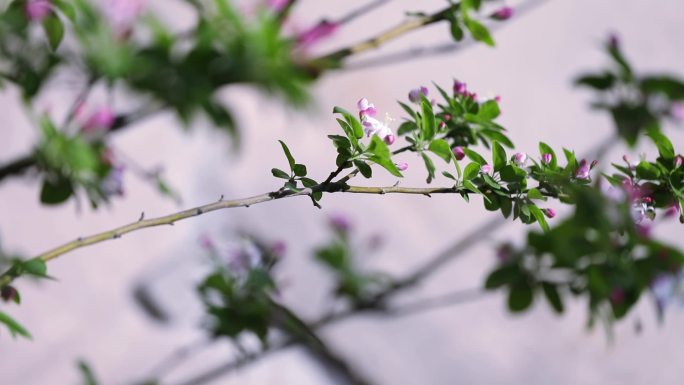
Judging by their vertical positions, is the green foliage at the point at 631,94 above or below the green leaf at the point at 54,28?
below

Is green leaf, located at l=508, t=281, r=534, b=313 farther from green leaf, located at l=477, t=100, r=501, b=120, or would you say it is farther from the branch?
green leaf, located at l=477, t=100, r=501, b=120

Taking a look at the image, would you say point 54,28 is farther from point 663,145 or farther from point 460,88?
point 663,145

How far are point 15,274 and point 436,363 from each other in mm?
Result: 1738

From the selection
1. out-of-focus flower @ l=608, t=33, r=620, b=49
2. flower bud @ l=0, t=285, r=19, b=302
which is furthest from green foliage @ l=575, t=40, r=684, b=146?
flower bud @ l=0, t=285, r=19, b=302

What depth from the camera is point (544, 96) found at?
2057 mm

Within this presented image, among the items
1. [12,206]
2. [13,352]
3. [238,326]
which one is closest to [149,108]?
[238,326]

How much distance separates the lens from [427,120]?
57 centimetres

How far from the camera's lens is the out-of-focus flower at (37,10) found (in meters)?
0.80

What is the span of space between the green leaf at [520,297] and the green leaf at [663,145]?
1.68 feet

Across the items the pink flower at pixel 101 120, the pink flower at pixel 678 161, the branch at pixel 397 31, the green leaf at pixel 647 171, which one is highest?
the pink flower at pixel 101 120

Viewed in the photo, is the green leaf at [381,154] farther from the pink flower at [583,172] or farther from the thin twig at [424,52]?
the thin twig at [424,52]

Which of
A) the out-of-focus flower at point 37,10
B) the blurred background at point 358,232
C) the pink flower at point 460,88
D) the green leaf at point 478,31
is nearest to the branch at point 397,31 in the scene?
the green leaf at point 478,31

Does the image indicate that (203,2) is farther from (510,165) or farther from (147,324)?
(147,324)

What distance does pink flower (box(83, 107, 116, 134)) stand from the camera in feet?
3.41
